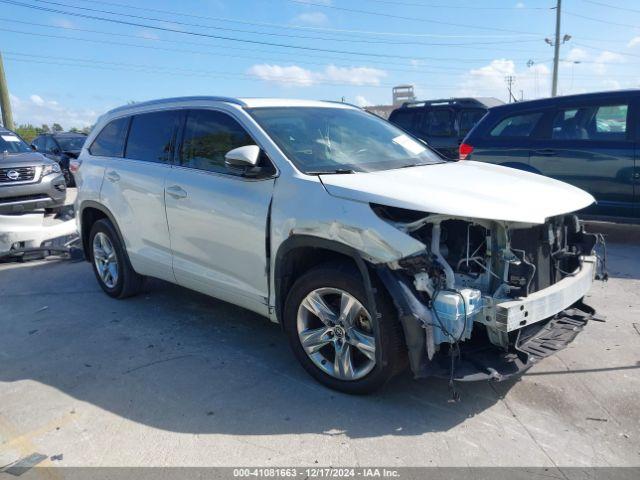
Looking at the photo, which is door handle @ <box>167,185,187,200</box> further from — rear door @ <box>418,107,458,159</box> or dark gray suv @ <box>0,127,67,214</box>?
rear door @ <box>418,107,458,159</box>

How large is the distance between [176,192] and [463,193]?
233 cm

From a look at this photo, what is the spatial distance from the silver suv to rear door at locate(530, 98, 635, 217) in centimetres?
300

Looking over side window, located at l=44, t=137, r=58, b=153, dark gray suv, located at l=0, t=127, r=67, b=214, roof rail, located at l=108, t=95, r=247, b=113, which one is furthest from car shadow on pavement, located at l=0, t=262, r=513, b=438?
side window, located at l=44, t=137, r=58, b=153

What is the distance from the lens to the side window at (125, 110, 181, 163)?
4.81 m

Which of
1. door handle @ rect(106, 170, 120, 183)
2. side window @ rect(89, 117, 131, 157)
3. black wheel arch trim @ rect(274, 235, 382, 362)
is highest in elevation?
side window @ rect(89, 117, 131, 157)

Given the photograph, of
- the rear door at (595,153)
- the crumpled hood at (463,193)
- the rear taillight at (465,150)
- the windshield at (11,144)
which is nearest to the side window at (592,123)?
the rear door at (595,153)

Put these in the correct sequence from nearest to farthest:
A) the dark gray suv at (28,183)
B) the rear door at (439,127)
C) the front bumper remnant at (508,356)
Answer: the front bumper remnant at (508,356) → the dark gray suv at (28,183) → the rear door at (439,127)

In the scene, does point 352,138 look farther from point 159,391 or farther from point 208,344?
point 159,391

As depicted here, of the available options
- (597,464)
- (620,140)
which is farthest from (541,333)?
(620,140)

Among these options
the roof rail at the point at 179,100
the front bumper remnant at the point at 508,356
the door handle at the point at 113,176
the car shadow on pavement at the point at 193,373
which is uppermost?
the roof rail at the point at 179,100

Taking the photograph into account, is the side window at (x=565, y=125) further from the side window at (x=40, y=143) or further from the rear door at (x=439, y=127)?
the side window at (x=40, y=143)

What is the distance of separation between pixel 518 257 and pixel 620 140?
444 centimetres

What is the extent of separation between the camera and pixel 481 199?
323cm

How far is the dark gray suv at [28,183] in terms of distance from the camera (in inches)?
311
